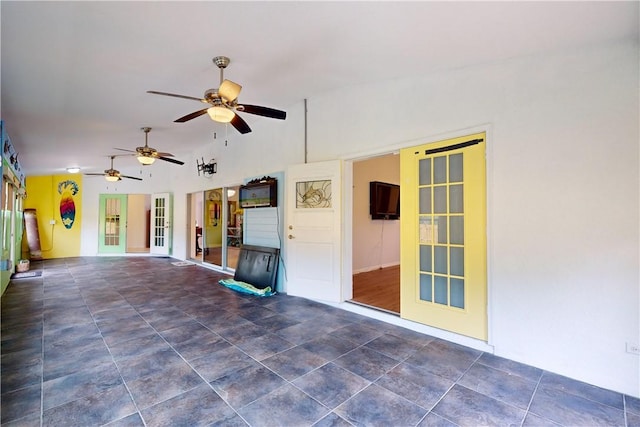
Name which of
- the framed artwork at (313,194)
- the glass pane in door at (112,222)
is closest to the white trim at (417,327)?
the framed artwork at (313,194)

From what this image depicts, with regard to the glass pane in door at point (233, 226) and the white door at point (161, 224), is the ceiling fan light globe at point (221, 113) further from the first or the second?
the white door at point (161, 224)

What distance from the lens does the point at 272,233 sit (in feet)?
17.3

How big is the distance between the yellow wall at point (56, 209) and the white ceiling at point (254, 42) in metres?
6.13

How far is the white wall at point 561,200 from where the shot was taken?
217 centimetres

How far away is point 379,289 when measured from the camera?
4.94 metres

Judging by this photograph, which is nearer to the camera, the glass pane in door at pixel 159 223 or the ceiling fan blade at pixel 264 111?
the ceiling fan blade at pixel 264 111

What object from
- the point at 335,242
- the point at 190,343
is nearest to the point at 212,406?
the point at 190,343

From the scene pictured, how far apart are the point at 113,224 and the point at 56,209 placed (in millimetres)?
1568

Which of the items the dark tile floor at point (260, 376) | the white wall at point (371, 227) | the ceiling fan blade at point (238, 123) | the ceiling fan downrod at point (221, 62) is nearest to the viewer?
the dark tile floor at point (260, 376)

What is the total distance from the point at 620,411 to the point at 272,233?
448cm

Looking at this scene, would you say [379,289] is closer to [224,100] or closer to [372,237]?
[372,237]

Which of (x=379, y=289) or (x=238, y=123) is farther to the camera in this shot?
(x=379, y=289)

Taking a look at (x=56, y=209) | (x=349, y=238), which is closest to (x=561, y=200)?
(x=349, y=238)

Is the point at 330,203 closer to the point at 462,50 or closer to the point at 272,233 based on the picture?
the point at 272,233
